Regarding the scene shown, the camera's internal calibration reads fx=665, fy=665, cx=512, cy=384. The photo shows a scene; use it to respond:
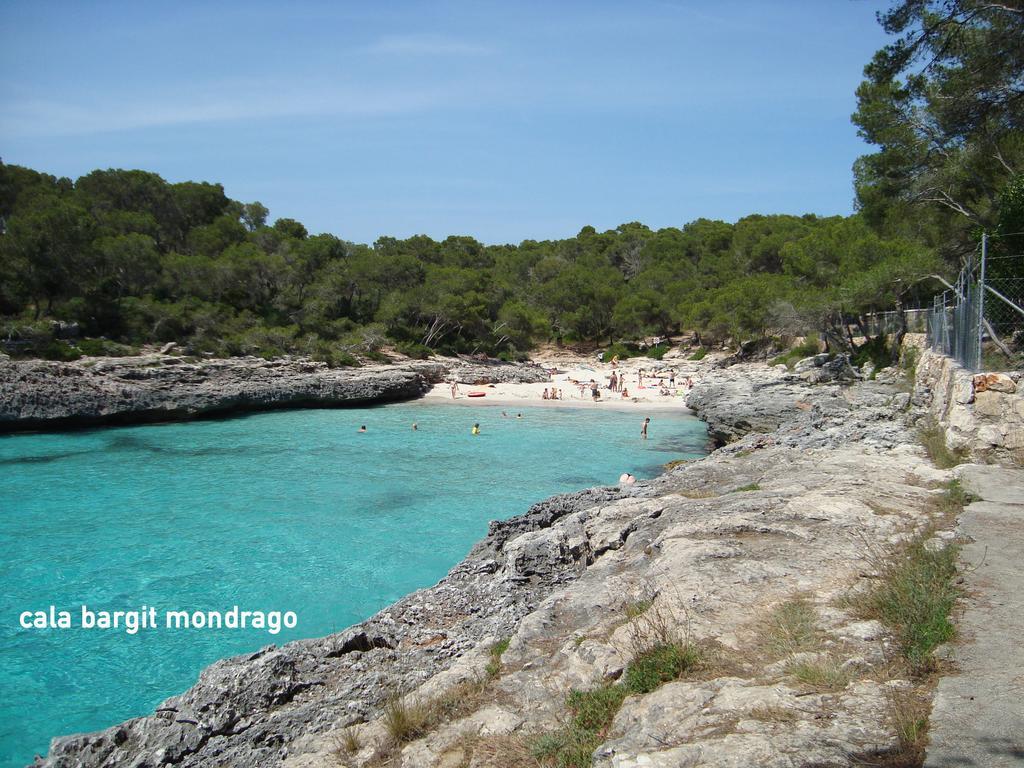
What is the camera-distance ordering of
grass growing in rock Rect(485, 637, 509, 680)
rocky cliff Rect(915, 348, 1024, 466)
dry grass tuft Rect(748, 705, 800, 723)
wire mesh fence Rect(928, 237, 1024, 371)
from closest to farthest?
dry grass tuft Rect(748, 705, 800, 723), grass growing in rock Rect(485, 637, 509, 680), rocky cliff Rect(915, 348, 1024, 466), wire mesh fence Rect(928, 237, 1024, 371)

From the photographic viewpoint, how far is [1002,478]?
7.20 meters

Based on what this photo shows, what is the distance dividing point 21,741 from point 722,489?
923cm

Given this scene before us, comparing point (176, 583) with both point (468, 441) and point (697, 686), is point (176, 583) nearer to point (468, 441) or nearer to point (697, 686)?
point (697, 686)

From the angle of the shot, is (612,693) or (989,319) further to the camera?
(989,319)

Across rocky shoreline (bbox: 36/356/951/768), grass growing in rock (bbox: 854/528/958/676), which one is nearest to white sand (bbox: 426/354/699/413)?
rocky shoreline (bbox: 36/356/951/768)

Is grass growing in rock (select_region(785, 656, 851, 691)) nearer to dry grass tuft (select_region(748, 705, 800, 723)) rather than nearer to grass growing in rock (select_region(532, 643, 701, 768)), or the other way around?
dry grass tuft (select_region(748, 705, 800, 723))

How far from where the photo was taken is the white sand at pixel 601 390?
34.1 m

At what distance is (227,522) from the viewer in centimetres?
1614

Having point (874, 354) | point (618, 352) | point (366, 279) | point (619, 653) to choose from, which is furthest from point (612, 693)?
point (618, 352)

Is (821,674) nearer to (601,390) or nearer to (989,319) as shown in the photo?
(989,319)

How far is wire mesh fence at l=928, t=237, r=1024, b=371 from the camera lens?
30.1 ft

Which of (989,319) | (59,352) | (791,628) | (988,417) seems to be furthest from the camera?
(59,352)

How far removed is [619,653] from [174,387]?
3064 cm

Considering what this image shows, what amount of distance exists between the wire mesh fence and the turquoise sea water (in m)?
9.50
